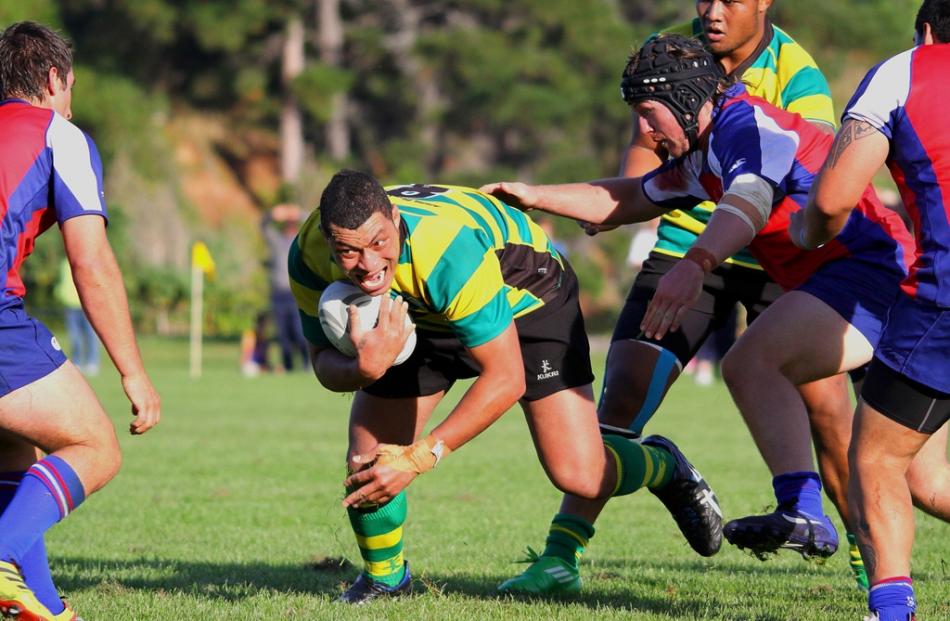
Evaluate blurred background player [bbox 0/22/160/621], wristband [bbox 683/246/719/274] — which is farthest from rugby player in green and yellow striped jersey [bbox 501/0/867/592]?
blurred background player [bbox 0/22/160/621]

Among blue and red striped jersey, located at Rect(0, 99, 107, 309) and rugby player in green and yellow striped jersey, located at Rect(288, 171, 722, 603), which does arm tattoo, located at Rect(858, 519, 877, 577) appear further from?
blue and red striped jersey, located at Rect(0, 99, 107, 309)

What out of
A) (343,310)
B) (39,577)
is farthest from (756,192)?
(39,577)

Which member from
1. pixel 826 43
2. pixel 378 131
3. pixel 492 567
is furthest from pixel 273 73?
pixel 492 567

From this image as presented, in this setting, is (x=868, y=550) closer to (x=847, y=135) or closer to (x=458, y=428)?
(x=847, y=135)

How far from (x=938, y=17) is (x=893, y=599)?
174cm

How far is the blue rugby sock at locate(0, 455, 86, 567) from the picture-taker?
14.2 ft

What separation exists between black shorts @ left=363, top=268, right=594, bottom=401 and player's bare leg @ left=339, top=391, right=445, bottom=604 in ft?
0.16

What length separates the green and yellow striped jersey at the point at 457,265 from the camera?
15.3 ft

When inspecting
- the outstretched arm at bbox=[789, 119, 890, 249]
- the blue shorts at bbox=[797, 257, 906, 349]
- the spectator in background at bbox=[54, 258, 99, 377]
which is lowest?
the spectator in background at bbox=[54, 258, 99, 377]

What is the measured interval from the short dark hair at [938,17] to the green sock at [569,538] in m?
2.56

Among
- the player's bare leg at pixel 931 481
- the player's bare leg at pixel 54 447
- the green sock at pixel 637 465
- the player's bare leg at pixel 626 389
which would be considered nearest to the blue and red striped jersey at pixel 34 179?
the player's bare leg at pixel 54 447

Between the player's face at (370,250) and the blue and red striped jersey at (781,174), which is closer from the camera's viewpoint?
the player's face at (370,250)

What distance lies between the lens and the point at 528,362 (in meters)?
5.34

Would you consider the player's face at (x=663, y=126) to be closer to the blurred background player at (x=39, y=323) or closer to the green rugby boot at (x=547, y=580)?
the green rugby boot at (x=547, y=580)
